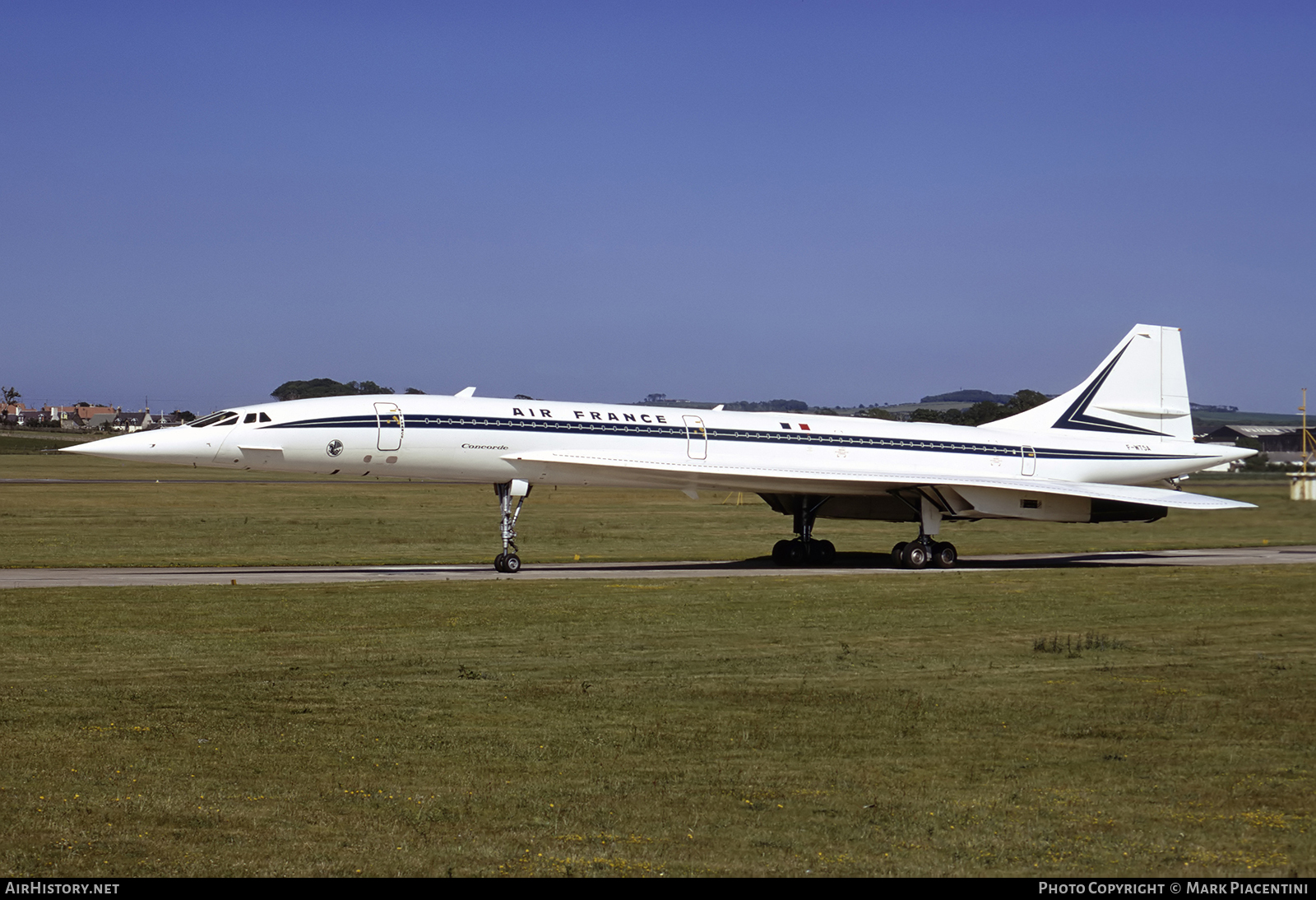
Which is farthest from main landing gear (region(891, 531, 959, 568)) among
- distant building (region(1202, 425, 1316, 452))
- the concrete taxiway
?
distant building (region(1202, 425, 1316, 452))

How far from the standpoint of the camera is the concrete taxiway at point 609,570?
79.4 feet

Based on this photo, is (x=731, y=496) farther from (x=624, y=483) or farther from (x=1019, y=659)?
(x=1019, y=659)

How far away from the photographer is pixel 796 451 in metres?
29.2

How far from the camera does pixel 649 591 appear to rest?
22609 millimetres

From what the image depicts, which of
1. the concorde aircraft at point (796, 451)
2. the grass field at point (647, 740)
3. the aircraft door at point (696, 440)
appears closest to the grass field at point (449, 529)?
the concorde aircraft at point (796, 451)

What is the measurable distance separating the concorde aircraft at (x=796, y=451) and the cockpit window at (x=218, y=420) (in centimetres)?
4

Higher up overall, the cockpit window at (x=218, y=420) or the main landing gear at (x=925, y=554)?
the cockpit window at (x=218, y=420)

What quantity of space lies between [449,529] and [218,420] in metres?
15.7

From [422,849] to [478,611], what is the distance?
39.9 feet

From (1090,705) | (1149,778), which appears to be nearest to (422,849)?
(1149,778)

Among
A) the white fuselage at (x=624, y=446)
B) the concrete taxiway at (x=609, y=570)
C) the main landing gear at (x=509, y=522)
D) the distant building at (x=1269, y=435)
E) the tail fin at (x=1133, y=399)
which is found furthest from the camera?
the distant building at (x=1269, y=435)

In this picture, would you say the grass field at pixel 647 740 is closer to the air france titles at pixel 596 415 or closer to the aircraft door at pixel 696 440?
the air france titles at pixel 596 415

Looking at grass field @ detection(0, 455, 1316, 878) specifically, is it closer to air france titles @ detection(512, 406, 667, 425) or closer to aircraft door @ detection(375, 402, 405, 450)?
aircraft door @ detection(375, 402, 405, 450)

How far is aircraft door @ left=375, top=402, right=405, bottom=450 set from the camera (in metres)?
25.4
